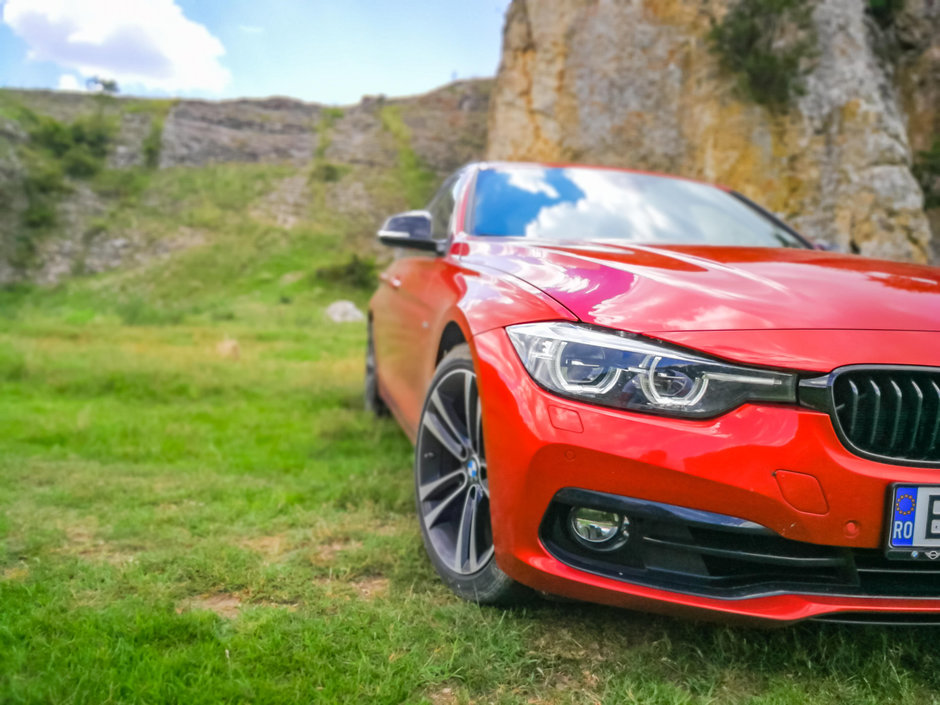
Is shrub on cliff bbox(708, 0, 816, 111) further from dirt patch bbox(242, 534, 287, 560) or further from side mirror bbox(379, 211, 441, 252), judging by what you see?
dirt patch bbox(242, 534, 287, 560)

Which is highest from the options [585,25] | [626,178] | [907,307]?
[585,25]

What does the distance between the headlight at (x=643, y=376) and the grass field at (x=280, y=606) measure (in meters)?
0.66

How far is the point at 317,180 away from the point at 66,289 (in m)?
10.8

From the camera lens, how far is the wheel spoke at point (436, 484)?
2332 millimetres

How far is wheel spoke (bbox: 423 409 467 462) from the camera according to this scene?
7.49ft

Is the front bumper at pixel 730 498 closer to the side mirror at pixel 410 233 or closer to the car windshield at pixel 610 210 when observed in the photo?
the car windshield at pixel 610 210

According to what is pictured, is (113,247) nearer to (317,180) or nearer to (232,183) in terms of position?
(232,183)

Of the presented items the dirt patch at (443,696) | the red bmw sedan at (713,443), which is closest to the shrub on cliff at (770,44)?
the red bmw sedan at (713,443)

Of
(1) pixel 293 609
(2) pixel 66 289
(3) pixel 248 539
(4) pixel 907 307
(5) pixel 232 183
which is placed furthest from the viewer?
(5) pixel 232 183

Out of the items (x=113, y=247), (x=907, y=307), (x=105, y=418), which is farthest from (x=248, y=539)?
(x=113, y=247)

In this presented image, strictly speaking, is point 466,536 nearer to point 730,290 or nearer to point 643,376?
point 643,376

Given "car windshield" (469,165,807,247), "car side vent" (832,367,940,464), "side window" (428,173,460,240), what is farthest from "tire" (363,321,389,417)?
"car side vent" (832,367,940,464)

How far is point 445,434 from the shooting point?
2387 mm

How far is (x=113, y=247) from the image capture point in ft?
74.4
